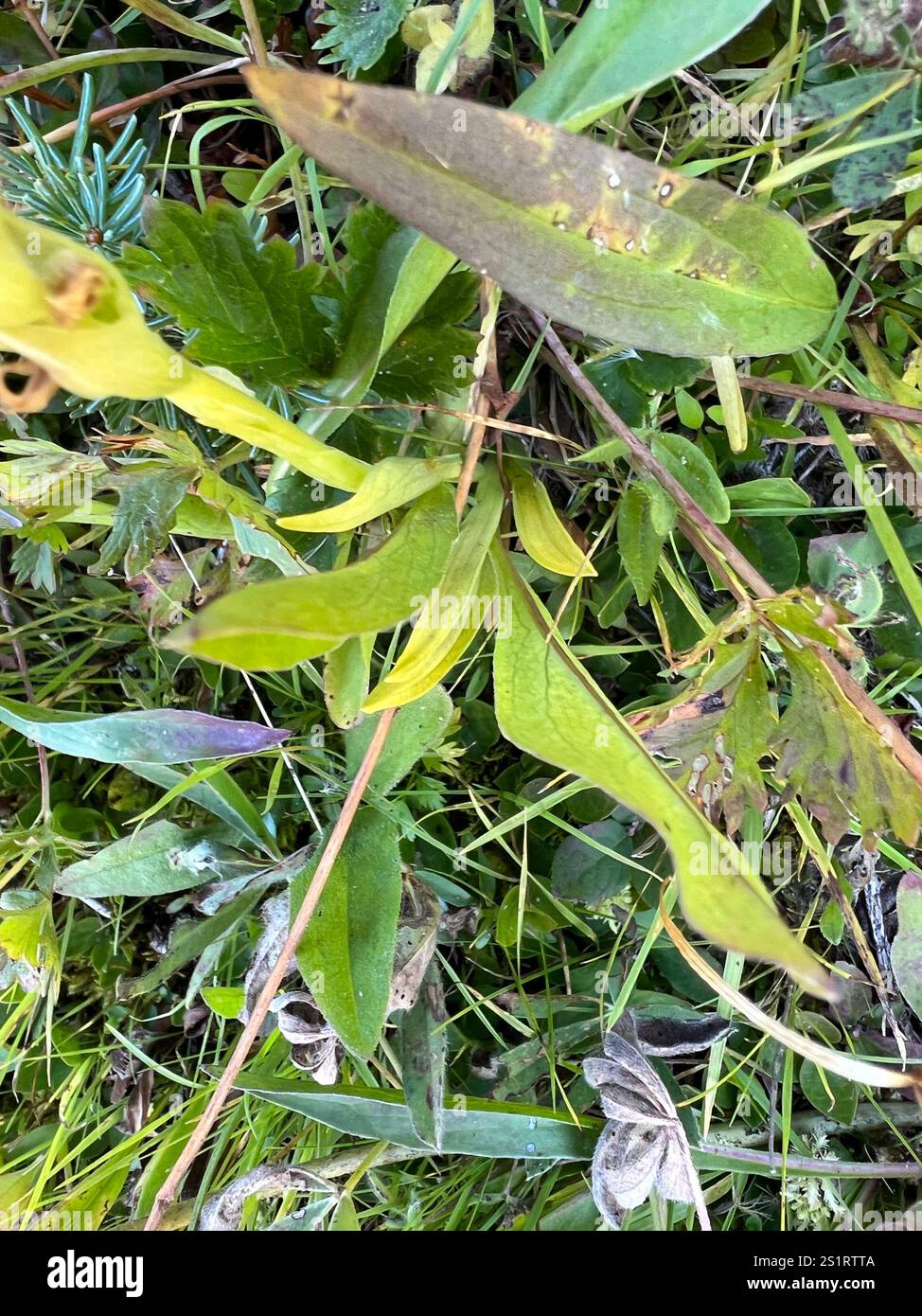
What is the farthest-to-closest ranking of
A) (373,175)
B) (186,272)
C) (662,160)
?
(662,160), (186,272), (373,175)

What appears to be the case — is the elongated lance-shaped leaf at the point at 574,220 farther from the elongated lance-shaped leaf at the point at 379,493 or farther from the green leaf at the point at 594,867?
the green leaf at the point at 594,867

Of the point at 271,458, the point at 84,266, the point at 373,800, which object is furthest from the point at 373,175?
the point at 373,800

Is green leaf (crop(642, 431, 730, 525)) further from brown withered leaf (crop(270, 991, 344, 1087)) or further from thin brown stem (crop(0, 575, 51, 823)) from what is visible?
thin brown stem (crop(0, 575, 51, 823))

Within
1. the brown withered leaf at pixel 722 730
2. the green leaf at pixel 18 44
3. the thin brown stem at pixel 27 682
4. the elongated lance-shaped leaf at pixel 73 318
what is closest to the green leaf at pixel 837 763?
the brown withered leaf at pixel 722 730

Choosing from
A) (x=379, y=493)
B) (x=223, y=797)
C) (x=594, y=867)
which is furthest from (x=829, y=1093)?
(x=379, y=493)

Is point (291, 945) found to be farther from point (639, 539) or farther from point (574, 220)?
point (574, 220)

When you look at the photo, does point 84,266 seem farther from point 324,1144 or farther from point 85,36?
point 324,1144
